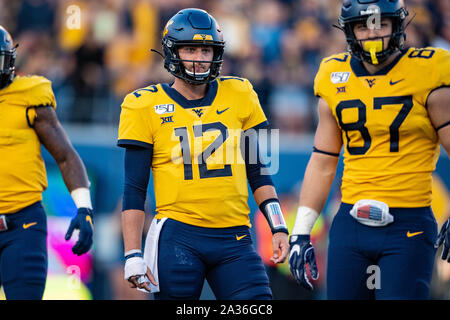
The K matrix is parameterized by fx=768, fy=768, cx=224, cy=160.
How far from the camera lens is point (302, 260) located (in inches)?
172

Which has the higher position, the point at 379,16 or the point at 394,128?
the point at 379,16

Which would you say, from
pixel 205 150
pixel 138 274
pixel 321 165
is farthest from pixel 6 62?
pixel 321 165

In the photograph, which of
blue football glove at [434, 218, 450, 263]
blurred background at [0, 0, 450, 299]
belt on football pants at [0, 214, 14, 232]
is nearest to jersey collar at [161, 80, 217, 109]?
belt on football pants at [0, 214, 14, 232]

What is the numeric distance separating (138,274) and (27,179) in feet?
3.99

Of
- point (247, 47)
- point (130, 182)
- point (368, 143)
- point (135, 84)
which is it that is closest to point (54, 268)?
point (135, 84)

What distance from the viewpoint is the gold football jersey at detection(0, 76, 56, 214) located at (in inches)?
192

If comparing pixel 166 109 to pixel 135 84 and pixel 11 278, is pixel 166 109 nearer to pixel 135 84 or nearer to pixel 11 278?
pixel 11 278

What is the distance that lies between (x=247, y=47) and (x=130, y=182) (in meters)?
5.56

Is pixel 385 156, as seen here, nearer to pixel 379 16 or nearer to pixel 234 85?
pixel 379 16

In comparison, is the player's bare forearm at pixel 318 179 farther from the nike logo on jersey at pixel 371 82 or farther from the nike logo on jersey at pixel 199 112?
the nike logo on jersey at pixel 199 112

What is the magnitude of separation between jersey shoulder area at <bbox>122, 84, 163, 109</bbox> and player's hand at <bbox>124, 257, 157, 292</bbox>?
0.85 meters

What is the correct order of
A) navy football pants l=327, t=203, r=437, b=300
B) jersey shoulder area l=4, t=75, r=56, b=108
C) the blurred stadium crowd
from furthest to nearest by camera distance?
the blurred stadium crowd → jersey shoulder area l=4, t=75, r=56, b=108 → navy football pants l=327, t=203, r=437, b=300

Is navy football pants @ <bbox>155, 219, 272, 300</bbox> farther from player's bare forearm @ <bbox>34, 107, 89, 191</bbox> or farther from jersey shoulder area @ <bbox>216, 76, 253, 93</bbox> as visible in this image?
player's bare forearm @ <bbox>34, 107, 89, 191</bbox>

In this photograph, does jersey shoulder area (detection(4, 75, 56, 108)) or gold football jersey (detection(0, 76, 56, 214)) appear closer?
gold football jersey (detection(0, 76, 56, 214))
